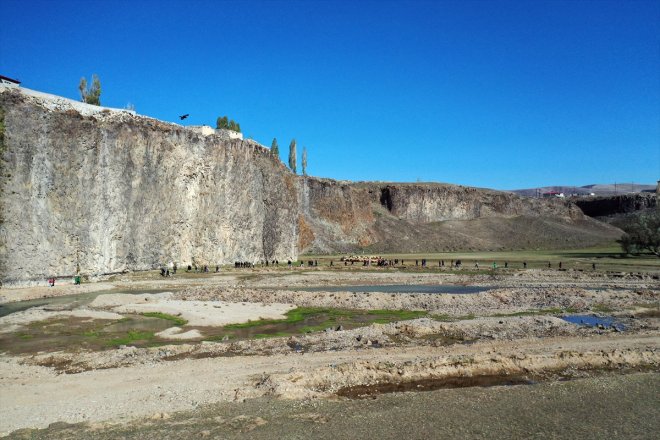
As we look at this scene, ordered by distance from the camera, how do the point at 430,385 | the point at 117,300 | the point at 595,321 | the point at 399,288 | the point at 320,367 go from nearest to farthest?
the point at 430,385 < the point at 320,367 < the point at 595,321 < the point at 117,300 < the point at 399,288

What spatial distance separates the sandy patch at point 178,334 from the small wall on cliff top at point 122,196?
87.6 ft

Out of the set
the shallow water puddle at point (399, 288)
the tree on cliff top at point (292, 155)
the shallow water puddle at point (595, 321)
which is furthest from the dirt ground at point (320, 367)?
the tree on cliff top at point (292, 155)

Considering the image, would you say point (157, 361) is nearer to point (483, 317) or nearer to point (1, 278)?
point (483, 317)

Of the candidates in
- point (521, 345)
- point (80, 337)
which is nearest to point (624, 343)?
point (521, 345)

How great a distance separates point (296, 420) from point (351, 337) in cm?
970

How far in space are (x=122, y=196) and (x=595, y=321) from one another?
4717 centimetres

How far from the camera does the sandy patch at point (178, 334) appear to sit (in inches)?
910

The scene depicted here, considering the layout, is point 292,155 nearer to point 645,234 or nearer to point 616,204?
point 645,234

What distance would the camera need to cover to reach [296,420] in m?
13.4

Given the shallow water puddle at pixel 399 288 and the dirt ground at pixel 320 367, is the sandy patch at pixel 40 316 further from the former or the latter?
the shallow water puddle at pixel 399 288

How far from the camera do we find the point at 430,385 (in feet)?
54.1

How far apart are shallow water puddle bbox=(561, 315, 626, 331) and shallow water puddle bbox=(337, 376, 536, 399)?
1133 cm

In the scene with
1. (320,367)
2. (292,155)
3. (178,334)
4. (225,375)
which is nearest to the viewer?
(225,375)

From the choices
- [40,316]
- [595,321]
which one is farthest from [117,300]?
[595,321]
